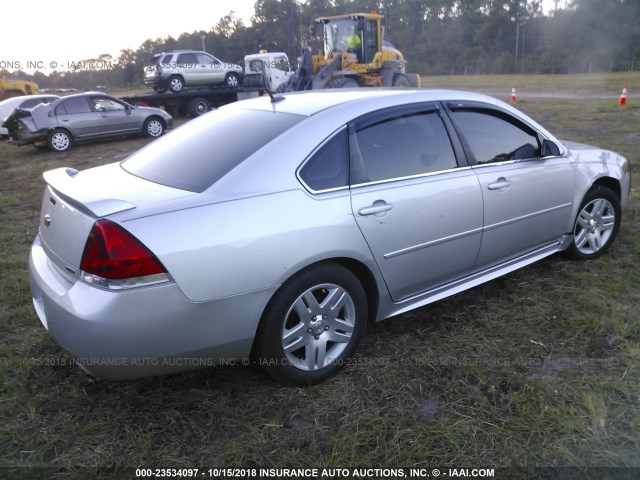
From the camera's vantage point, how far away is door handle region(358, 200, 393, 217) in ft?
9.44

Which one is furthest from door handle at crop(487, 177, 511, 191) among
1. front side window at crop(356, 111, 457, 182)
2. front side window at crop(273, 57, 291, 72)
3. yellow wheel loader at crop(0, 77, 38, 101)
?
yellow wheel loader at crop(0, 77, 38, 101)

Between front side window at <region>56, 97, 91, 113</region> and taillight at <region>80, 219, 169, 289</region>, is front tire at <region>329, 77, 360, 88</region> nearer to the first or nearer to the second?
front side window at <region>56, 97, 91, 113</region>

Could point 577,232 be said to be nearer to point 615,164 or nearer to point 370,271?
point 615,164

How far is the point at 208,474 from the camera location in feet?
7.57

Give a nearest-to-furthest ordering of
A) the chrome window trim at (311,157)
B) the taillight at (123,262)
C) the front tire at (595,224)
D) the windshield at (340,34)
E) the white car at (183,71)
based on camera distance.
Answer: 1. the taillight at (123,262)
2. the chrome window trim at (311,157)
3. the front tire at (595,224)
4. the windshield at (340,34)
5. the white car at (183,71)

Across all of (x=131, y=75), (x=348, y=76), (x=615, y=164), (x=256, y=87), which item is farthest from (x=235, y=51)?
(x=615, y=164)

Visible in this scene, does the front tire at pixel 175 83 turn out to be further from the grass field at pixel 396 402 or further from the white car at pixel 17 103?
the grass field at pixel 396 402

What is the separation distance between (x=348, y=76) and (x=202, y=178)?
16.1m

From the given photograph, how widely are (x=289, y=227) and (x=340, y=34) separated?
17659 mm

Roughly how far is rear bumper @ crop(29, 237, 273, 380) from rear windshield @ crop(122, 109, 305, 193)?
23.7 inches

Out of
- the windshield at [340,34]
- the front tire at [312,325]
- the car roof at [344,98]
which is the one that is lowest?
the front tire at [312,325]

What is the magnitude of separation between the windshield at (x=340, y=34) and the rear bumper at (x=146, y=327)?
1764cm

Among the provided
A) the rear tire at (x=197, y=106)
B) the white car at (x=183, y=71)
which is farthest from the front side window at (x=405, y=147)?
the white car at (x=183, y=71)

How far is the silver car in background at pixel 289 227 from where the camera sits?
2352mm
